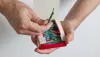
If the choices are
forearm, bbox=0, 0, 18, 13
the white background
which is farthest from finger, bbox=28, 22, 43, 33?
the white background

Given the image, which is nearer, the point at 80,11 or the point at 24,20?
the point at 24,20

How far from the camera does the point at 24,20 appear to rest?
61cm

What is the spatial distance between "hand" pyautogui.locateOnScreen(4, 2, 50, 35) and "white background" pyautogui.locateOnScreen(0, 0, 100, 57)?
190 mm

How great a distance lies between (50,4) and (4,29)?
22 centimetres

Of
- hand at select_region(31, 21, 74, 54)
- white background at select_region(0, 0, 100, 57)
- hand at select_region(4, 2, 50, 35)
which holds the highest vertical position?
hand at select_region(4, 2, 50, 35)

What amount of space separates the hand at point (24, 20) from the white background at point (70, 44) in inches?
7.5

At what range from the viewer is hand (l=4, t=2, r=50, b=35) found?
0.61 m

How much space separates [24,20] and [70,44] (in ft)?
1.40

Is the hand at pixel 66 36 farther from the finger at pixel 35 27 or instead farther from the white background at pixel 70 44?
the white background at pixel 70 44

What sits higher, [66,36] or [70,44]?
[66,36]

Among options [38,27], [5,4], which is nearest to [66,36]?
[38,27]

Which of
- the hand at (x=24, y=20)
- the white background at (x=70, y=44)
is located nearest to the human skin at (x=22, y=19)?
the hand at (x=24, y=20)

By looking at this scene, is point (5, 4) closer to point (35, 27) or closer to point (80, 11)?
point (35, 27)

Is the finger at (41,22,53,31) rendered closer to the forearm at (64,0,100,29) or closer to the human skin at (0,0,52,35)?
the human skin at (0,0,52,35)
